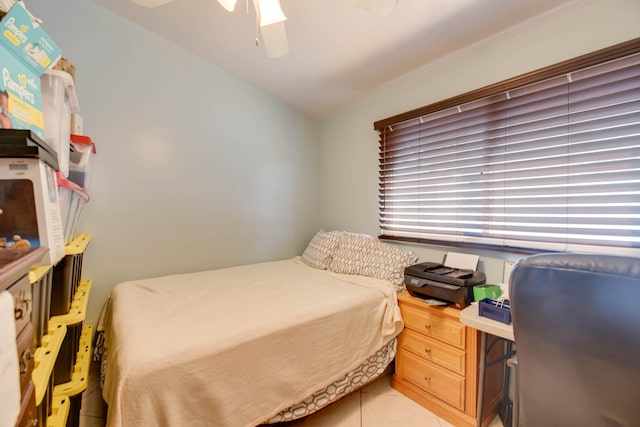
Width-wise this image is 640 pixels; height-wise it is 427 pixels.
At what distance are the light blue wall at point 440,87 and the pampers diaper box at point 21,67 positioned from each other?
1967 mm

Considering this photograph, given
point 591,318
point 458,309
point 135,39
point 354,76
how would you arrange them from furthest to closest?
point 354,76 → point 135,39 → point 458,309 → point 591,318

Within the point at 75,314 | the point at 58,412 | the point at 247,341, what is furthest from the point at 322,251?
the point at 58,412

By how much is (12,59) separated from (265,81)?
6.74 ft

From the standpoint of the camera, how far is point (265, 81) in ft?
8.25

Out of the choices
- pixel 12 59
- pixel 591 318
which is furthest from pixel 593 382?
pixel 12 59

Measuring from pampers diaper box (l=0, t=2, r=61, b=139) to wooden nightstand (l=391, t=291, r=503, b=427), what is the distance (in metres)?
1.91

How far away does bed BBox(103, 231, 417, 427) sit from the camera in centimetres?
99

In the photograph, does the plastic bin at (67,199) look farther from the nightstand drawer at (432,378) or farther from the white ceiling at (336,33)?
the nightstand drawer at (432,378)

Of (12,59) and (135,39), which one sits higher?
(135,39)

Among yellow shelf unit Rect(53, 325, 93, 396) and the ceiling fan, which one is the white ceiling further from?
yellow shelf unit Rect(53, 325, 93, 396)

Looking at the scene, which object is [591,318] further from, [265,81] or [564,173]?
[265,81]

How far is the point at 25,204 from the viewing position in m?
0.64

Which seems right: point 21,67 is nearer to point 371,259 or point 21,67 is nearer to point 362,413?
point 371,259

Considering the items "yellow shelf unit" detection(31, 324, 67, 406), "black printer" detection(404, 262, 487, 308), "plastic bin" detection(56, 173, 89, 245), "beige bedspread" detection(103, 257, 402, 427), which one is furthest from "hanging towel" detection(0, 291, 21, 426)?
"black printer" detection(404, 262, 487, 308)
